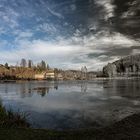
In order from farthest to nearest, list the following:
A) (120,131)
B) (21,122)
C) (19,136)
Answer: (21,122) → (120,131) → (19,136)

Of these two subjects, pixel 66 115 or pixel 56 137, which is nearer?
pixel 56 137

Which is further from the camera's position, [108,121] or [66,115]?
[66,115]

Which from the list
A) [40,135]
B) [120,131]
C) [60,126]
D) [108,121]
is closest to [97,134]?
[120,131]

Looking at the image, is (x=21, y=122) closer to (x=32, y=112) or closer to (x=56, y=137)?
(x=56, y=137)

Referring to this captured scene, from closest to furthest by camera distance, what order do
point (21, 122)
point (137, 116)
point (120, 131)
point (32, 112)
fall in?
point (120, 131), point (21, 122), point (137, 116), point (32, 112)

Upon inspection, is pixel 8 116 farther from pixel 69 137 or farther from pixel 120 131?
pixel 120 131

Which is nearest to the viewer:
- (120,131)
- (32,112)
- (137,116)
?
(120,131)

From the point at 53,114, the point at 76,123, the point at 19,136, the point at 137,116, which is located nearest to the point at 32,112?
the point at 53,114

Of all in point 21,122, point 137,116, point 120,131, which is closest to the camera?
point 120,131

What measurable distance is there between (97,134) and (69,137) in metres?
2.07

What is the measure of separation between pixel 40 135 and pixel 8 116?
712 cm

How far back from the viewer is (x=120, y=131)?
62.0 feet

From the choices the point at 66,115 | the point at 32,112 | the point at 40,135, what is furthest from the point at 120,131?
the point at 32,112

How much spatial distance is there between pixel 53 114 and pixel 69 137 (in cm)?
1450
